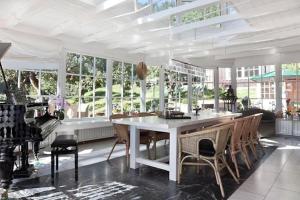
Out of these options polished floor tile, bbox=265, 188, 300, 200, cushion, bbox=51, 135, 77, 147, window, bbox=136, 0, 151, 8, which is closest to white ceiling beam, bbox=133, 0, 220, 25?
window, bbox=136, 0, 151, 8

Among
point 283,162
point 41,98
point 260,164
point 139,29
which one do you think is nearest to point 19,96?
point 41,98

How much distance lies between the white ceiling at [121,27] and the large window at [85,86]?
30cm

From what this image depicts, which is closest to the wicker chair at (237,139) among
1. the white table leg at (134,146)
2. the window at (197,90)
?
the white table leg at (134,146)

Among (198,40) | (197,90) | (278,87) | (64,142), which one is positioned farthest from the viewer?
(197,90)

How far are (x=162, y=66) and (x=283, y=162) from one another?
4.51 metres

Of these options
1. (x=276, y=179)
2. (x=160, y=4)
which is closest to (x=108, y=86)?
(x=160, y=4)

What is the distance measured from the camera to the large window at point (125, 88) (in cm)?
700

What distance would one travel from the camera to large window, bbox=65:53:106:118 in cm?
593

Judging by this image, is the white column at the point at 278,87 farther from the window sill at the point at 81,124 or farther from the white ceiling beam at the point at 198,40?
the window sill at the point at 81,124

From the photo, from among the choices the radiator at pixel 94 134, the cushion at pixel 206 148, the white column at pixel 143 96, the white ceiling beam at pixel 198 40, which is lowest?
the radiator at pixel 94 134

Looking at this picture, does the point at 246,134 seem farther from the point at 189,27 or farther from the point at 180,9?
the point at 180,9

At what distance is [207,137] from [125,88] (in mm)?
4374

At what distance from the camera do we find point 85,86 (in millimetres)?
6277

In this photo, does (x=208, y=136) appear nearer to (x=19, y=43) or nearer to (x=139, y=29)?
(x=139, y=29)
